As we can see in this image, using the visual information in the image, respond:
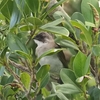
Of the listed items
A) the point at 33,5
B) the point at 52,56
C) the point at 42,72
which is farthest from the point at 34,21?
the point at 52,56

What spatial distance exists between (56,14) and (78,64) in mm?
283

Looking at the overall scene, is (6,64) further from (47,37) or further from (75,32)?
(47,37)

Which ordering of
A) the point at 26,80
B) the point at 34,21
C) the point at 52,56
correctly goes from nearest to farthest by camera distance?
the point at 34,21 → the point at 26,80 → the point at 52,56

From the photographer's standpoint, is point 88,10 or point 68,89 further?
point 88,10

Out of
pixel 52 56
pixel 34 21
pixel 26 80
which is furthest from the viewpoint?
pixel 52 56

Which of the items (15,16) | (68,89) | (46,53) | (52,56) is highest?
(15,16)

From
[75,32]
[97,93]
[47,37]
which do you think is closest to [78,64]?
[97,93]

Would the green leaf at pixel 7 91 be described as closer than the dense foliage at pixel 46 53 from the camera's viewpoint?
No

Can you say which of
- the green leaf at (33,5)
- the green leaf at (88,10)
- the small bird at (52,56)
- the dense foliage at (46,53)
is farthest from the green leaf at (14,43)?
the small bird at (52,56)

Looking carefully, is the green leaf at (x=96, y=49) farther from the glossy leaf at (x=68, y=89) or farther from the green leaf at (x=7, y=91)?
the green leaf at (x=7, y=91)

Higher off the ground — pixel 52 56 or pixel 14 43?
pixel 14 43

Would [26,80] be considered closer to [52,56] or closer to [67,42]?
[67,42]

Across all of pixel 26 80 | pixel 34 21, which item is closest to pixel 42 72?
pixel 26 80

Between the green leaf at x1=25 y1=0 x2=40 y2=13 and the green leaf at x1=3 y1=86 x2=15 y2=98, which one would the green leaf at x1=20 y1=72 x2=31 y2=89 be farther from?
the green leaf at x1=25 y1=0 x2=40 y2=13
